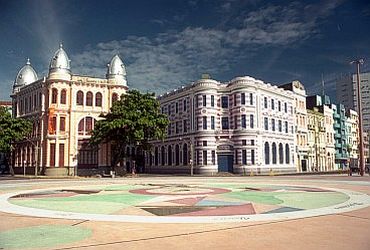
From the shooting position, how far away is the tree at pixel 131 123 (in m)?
54.2

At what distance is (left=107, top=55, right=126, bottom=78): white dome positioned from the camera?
7250 cm

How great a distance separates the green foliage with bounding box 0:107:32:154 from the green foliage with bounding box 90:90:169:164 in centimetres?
1792

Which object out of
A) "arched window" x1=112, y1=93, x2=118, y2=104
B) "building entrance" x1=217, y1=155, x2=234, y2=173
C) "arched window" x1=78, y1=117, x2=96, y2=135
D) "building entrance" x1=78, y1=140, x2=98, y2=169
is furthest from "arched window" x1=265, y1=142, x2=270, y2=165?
"arched window" x1=78, y1=117, x2=96, y2=135

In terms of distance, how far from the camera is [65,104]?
66500mm

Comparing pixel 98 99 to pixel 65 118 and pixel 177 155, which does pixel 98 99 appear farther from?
pixel 177 155

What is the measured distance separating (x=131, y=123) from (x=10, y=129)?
2609 cm

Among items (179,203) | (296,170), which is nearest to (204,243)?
(179,203)

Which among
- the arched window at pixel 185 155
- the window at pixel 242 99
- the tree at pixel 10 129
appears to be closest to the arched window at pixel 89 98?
the tree at pixel 10 129

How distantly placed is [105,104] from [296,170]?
39.4 m

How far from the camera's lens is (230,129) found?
63.2 metres

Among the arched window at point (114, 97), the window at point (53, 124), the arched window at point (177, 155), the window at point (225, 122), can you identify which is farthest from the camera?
the arched window at point (114, 97)

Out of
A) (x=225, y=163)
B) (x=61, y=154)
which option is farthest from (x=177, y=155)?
(x=61, y=154)

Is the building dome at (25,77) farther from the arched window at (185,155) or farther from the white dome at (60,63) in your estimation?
the arched window at (185,155)

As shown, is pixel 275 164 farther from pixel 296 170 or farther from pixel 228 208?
pixel 228 208
